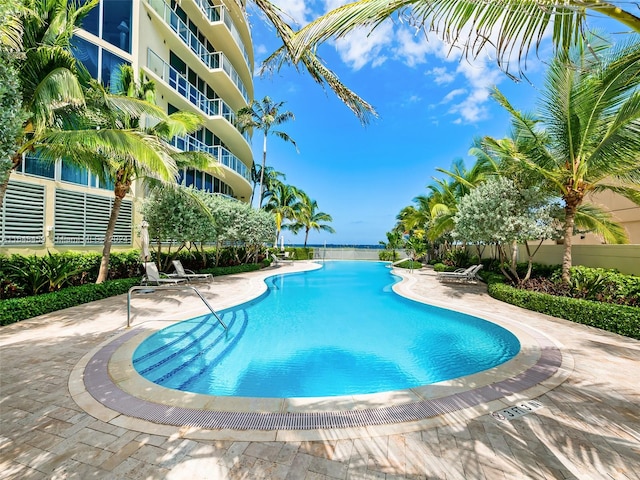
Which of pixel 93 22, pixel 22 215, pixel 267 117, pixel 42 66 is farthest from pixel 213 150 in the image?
pixel 42 66

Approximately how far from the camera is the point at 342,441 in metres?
2.79

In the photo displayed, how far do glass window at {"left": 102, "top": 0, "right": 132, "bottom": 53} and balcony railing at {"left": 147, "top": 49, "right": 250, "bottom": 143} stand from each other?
1293mm

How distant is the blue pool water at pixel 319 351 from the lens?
15.9 ft

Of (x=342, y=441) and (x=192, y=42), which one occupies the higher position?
(x=192, y=42)

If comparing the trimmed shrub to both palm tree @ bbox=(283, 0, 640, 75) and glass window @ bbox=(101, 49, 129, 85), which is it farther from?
glass window @ bbox=(101, 49, 129, 85)

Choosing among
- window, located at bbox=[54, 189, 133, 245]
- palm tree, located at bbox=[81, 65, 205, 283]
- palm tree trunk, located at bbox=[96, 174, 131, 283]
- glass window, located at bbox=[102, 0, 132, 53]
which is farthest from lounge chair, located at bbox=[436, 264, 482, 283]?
glass window, located at bbox=[102, 0, 132, 53]

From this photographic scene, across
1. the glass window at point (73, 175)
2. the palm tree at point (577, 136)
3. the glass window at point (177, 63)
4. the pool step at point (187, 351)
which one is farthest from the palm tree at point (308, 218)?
the pool step at point (187, 351)

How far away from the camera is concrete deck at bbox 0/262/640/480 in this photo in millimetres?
2416

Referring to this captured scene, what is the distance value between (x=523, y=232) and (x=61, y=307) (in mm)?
14160

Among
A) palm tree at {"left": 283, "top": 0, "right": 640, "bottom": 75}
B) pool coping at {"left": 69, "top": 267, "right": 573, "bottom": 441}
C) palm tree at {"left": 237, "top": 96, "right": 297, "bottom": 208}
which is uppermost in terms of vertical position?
palm tree at {"left": 237, "top": 96, "right": 297, "bottom": 208}

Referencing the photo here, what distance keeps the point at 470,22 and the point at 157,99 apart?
1709cm

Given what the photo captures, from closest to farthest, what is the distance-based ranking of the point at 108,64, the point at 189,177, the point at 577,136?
the point at 577,136, the point at 108,64, the point at 189,177

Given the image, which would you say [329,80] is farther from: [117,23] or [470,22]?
[117,23]

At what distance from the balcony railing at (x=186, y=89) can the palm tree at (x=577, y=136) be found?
16009mm
